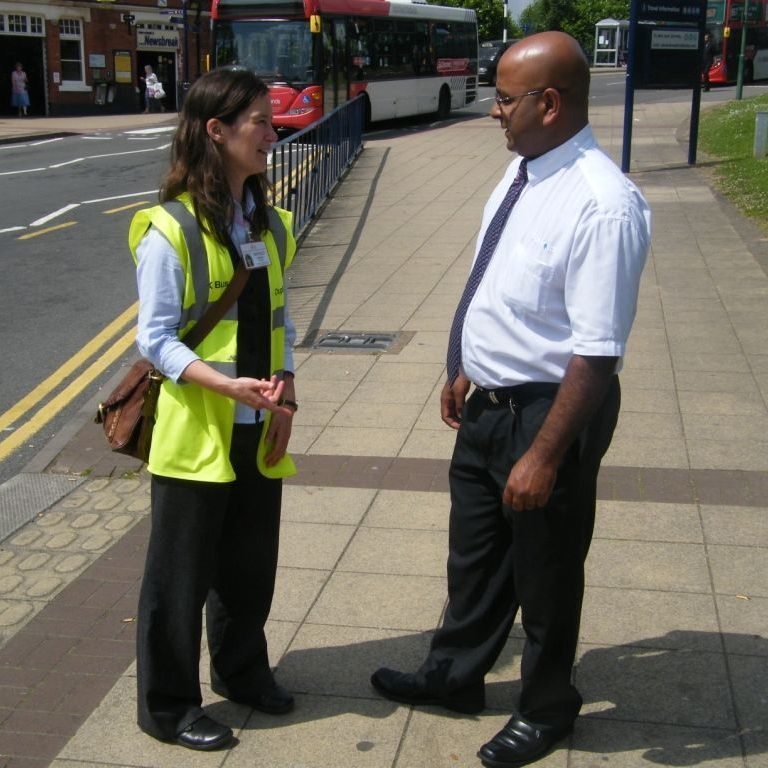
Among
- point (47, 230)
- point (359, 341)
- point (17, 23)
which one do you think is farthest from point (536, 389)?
point (17, 23)

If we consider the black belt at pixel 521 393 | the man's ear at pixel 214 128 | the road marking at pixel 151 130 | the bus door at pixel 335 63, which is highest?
the bus door at pixel 335 63

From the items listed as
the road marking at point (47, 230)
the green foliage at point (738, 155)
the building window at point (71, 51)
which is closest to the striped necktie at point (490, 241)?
the green foliage at point (738, 155)

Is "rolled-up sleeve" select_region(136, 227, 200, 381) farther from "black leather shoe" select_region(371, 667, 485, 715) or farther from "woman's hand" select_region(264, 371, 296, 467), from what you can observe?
"black leather shoe" select_region(371, 667, 485, 715)

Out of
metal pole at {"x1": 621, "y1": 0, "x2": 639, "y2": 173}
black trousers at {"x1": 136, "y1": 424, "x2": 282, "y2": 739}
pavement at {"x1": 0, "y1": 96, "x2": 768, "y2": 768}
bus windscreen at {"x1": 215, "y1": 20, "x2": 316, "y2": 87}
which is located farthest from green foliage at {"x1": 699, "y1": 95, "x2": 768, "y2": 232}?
black trousers at {"x1": 136, "y1": 424, "x2": 282, "y2": 739}

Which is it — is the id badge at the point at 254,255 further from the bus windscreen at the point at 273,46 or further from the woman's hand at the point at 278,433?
the bus windscreen at the point at 273,46

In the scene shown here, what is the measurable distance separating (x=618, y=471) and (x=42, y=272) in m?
7.17

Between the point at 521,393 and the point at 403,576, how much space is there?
1546 millimetres

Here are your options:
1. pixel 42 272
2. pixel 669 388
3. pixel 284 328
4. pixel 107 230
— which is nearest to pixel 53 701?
pixel 284 328

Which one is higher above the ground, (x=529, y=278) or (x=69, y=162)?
(x=529, y=278)

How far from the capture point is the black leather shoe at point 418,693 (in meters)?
3.33

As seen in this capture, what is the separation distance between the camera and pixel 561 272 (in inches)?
107

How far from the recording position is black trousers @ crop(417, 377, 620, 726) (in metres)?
2.94

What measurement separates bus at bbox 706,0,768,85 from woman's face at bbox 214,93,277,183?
3846 cm

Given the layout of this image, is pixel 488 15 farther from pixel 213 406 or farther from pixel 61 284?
pixel 213 406
